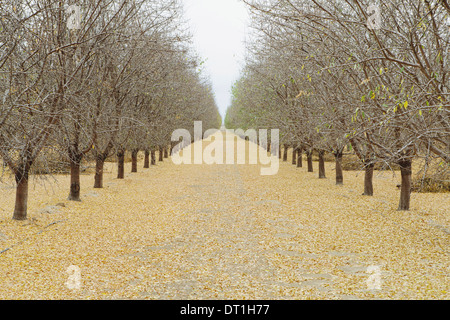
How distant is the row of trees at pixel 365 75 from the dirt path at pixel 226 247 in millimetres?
1797

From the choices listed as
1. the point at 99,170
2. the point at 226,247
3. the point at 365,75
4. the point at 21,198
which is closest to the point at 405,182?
the point at 365,75

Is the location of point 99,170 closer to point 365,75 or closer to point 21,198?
point 21,198

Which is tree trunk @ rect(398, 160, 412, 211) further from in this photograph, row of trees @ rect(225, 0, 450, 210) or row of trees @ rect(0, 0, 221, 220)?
row of trees @ rect(0, 0, 221, 220)

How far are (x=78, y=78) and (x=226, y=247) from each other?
5802 mm

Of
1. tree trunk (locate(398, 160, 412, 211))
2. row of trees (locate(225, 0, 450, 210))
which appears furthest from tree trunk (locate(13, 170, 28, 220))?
tree trunk (locate(398, 160, 412, 211))

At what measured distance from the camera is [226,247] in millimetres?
8961

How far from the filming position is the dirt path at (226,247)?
652 cm

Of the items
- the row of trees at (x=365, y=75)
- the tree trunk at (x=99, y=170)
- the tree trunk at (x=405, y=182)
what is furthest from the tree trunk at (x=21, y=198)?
the tree trunk at (x=405, y=182)

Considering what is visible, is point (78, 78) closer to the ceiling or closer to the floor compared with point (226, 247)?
closer to the ceiling

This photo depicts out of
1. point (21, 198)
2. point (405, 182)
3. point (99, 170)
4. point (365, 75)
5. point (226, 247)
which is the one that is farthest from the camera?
point (99, 170)

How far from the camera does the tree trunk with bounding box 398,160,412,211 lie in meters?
12.5

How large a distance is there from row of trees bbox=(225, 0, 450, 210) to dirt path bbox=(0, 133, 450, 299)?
1797mm
